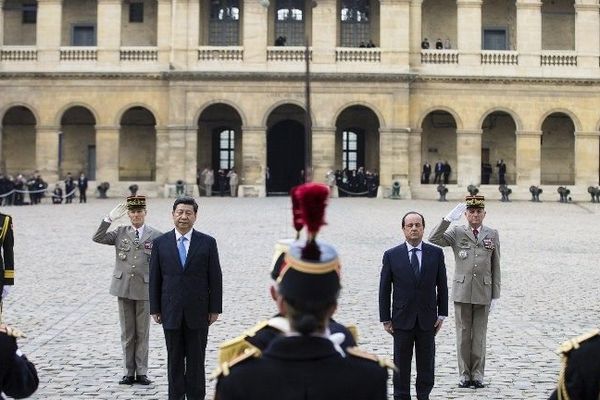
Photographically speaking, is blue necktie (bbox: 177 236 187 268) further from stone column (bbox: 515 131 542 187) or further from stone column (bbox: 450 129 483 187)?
stone column (bbox: 515 131 542 187)

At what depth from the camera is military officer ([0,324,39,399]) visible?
181 inches

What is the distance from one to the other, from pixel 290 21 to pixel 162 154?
9.85 metres

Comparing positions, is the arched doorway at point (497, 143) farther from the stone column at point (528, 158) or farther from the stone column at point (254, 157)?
the stone column at point (254, 157)

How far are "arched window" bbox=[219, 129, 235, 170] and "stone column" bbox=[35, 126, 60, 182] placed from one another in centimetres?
848

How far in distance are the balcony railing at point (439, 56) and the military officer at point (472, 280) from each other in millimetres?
36036

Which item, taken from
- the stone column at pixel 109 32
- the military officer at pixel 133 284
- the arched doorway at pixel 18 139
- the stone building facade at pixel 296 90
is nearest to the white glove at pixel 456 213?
the military officer at pixel 133 284

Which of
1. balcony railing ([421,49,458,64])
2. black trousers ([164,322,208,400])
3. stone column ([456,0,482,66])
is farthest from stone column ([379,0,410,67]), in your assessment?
black trousers ([164,322,208,400])

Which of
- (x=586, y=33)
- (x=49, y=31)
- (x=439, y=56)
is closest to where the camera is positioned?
(x=439, y=56)

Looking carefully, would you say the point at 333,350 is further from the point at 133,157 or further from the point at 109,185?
the point at 133,157

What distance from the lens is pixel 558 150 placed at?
4759 cm

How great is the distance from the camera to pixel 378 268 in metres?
18.5

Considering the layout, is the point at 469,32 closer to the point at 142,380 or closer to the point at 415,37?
the point at 415,37

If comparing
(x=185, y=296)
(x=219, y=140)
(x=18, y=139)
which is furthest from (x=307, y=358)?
(x=18, y=139)

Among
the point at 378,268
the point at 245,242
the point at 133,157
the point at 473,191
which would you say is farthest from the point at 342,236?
the point at 133,157
